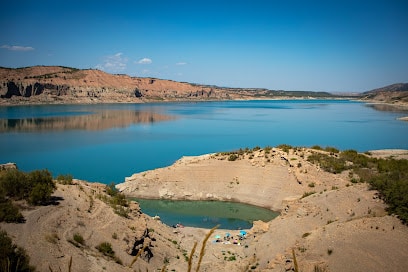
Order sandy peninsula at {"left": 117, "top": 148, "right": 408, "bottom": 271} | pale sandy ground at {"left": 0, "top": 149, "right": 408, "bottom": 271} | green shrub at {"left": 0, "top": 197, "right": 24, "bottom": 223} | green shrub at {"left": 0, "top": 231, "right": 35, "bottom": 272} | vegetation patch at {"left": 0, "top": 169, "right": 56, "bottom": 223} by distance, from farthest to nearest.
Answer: vegetation patch at {"left": 0, "top": 169, "right": 56, "bottom": 223} → sandy peninsula at {"left": 117, "top": 148, "right": 408, "bottom": 271} → pale sandy ground at {"left": 0, "top": 149, "right": 408, "bottom": 271} → green shrub at {"left": 0, "top": 197, "right": 24, "bottom": 223} → green shrub at {"left": 0, "top": 231, "right": 35, "bottom": 272}

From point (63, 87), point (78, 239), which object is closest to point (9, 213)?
point (78, 239)

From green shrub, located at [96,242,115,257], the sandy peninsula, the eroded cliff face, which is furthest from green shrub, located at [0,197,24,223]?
the eroded cliff face

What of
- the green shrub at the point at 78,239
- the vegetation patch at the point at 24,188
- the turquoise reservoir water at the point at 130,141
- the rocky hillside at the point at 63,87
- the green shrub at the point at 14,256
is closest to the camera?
the green shrub at the point at 14,256

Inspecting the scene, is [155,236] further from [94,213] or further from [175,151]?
[175,151]

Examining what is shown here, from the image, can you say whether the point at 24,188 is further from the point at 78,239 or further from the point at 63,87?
the point at 63,87

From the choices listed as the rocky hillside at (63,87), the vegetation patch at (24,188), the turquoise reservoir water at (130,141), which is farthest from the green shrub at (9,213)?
the rocky hillside at (63,87)

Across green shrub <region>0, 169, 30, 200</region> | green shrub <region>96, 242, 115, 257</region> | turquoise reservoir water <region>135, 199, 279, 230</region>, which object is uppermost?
green shrub <region>0, 169, 30, 200</region>

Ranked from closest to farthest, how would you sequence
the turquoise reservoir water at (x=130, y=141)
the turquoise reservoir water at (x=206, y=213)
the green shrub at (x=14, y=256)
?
the green shrub at (x=14, y=256) → the turquoise reservoir water at (x=206, y=213) → the turquoise reservoir water at (x=130, y=141)

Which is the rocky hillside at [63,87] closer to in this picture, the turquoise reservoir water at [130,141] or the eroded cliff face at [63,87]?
the eroded cliff face at [63,87]

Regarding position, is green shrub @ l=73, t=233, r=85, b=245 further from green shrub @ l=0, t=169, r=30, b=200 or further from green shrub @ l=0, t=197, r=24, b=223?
green shrub @ l=0, t=169, r=30, b=200
